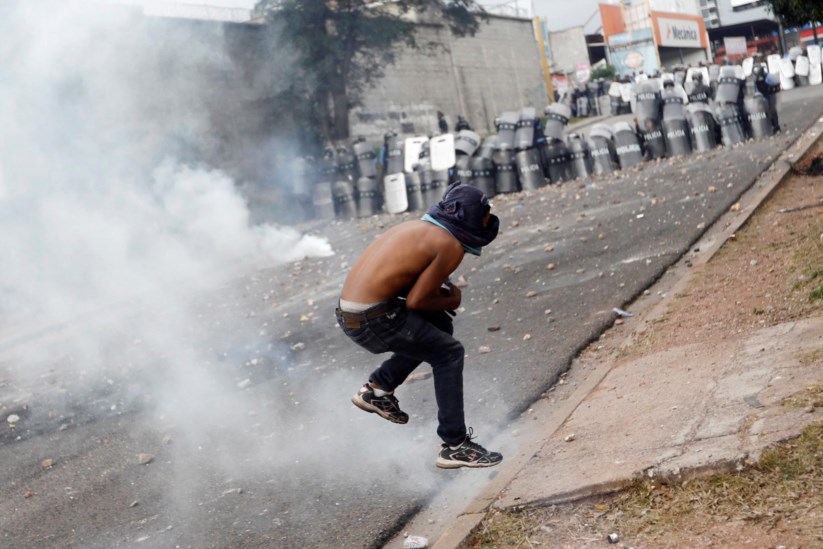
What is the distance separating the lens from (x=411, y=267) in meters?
4.02

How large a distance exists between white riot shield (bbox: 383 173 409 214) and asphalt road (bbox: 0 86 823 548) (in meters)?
5.77

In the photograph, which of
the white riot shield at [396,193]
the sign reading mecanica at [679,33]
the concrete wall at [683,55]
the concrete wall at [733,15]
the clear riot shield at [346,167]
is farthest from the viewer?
the concrete wall at [733,15]

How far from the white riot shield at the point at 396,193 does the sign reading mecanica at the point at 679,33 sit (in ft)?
116

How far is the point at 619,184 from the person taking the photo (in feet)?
49.5

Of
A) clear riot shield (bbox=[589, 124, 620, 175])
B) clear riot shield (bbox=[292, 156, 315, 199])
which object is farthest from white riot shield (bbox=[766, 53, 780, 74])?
clear riot shield (bbox=[292, 156, 315, 199])

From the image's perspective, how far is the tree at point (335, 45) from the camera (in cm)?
2559

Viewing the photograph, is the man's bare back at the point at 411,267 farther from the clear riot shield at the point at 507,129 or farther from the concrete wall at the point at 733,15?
the concrete wall at the point at 733,15

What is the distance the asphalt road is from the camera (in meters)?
4.70

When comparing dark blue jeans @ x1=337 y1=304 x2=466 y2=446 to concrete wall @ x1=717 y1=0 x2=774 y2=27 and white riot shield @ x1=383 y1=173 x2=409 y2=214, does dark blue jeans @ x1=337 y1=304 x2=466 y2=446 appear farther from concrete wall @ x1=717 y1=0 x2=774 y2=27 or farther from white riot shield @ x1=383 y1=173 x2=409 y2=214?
concrete wall @ x1=717 y1=0 x2=774 y2=27

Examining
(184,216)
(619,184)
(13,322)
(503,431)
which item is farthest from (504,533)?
(184,216)

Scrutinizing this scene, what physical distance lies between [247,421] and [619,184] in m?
10.2

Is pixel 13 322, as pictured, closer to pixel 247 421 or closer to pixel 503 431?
pixel 247 421

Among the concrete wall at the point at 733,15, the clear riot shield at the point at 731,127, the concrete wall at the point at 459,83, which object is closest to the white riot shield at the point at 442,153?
the clear riot shield at the point at 731,127

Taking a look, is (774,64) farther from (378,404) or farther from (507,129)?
(378,404)
